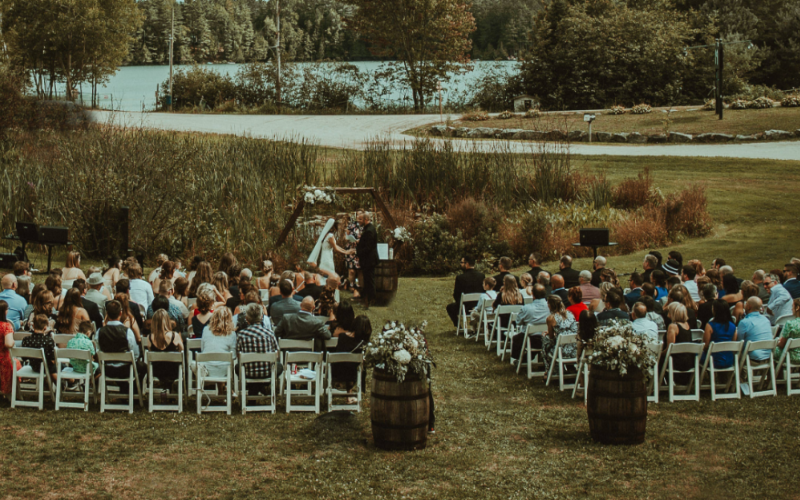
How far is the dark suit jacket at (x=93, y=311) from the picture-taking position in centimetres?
1039

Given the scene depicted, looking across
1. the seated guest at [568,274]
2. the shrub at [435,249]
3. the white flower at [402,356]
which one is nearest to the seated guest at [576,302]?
the seated guest at [568,274]

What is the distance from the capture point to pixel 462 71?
4834cm

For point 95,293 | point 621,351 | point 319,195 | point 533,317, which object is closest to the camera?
point 621,351

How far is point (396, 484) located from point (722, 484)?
2864 mm

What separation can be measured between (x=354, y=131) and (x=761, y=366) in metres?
26.6

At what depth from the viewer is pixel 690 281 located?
12.1 m

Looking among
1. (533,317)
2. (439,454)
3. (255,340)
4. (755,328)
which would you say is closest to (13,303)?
(255,340)

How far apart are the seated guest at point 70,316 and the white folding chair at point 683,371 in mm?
6964

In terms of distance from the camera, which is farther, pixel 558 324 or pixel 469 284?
pixel 469 284

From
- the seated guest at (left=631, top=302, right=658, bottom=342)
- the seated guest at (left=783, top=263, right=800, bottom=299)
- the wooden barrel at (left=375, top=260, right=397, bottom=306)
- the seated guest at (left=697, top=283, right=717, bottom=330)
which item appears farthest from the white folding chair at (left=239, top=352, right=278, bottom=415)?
the seated guest at (left=783, top=263, right=800, bottom=299)

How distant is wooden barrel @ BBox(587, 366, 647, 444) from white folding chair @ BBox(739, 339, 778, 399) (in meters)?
2.33

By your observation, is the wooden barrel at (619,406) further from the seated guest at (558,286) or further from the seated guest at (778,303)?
the seated guest at (778,303)

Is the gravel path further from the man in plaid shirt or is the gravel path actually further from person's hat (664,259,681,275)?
the man in plaid shirt

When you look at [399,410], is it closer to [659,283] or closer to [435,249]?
[659,283]
